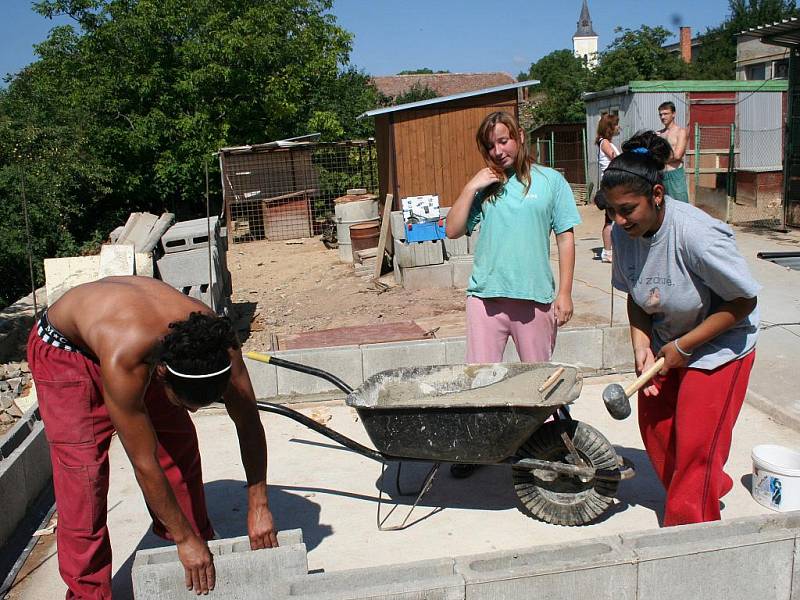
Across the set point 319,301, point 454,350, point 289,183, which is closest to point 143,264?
point 454,350

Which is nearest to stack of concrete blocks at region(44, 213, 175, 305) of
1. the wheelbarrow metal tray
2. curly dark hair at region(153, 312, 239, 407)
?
the wheelbarrow metal tray

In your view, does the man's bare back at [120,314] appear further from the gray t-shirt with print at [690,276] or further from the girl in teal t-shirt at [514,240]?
the gray t-shirt with print at [690,276]

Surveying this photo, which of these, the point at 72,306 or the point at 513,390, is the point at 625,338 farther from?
the point at 72,306

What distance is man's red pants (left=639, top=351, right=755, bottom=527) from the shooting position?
2.99 meters

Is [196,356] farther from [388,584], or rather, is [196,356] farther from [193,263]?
[193,263]

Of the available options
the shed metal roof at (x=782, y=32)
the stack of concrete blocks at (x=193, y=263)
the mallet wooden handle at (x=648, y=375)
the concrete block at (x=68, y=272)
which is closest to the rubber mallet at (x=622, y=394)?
the mallet wooden handle at (x=648, y=375)

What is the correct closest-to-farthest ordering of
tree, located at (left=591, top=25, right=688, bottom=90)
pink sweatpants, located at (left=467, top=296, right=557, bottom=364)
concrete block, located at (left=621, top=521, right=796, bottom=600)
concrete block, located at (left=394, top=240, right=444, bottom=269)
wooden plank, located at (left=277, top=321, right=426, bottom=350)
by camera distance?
concrete block, located at (left=621, top=521, right=796, bottom=600), pink sweatpants, located at (left=467, top=296, right=557, bottom=364), wooden plank, located at (left=277, top=321, right=426, bottom=350), concrete block, located at (left=394, top=240, right=444, bottom=269), tree, located at (left=591, top=25, right=688, bottom=90)

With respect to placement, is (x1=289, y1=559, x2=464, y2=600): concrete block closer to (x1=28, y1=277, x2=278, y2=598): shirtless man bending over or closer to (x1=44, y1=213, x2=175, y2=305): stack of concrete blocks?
(x1=28, y1=277, x2=278, y2=598): shirtless man bending over

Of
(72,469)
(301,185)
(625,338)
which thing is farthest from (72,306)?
(301,185)

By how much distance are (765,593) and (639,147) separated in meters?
1.66

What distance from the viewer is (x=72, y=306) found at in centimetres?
286

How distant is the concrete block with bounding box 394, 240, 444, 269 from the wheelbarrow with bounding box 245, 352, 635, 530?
18.4 feet

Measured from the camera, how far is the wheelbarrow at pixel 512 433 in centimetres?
328

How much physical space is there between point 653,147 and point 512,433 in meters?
1.27
